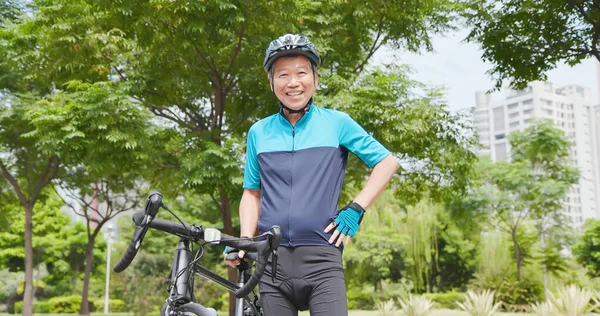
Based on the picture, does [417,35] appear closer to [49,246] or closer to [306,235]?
[306,235]

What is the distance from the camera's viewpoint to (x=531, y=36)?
10.6 metres

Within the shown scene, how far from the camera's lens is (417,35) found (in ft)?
47.2

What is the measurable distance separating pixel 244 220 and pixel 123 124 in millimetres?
10211

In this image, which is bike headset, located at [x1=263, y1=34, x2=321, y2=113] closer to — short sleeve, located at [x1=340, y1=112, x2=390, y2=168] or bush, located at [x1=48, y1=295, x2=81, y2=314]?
short sleeve, located at [x1=340, y1=112, x2=390, y2=168]

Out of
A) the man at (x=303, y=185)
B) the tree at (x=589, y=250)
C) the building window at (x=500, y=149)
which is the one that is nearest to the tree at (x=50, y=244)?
the tree at (x=589, y=250)

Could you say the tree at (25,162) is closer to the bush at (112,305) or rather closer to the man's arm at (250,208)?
the man's arm at (250,208)

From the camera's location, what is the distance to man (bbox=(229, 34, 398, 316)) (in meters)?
2.55

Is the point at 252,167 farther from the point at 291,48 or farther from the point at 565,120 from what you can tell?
the point at 565,120

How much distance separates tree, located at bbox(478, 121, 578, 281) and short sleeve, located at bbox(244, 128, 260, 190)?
2562cm

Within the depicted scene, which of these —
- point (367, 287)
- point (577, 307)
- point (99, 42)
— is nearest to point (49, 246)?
point (367, 287)

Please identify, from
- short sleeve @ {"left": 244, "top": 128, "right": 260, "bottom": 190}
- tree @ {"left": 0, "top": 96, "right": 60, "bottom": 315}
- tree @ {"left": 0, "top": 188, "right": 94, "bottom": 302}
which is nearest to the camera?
short sleeve @ {"left": 244, "top": 128, "right": 260, "bottom": 190}

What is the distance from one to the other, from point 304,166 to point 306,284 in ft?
1.52

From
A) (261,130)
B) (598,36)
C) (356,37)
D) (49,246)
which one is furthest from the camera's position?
(49,246)

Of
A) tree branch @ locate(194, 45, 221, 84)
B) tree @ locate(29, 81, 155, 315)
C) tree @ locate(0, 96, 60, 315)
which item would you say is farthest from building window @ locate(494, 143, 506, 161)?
tree @ locate(29, 81, 155, 315)
